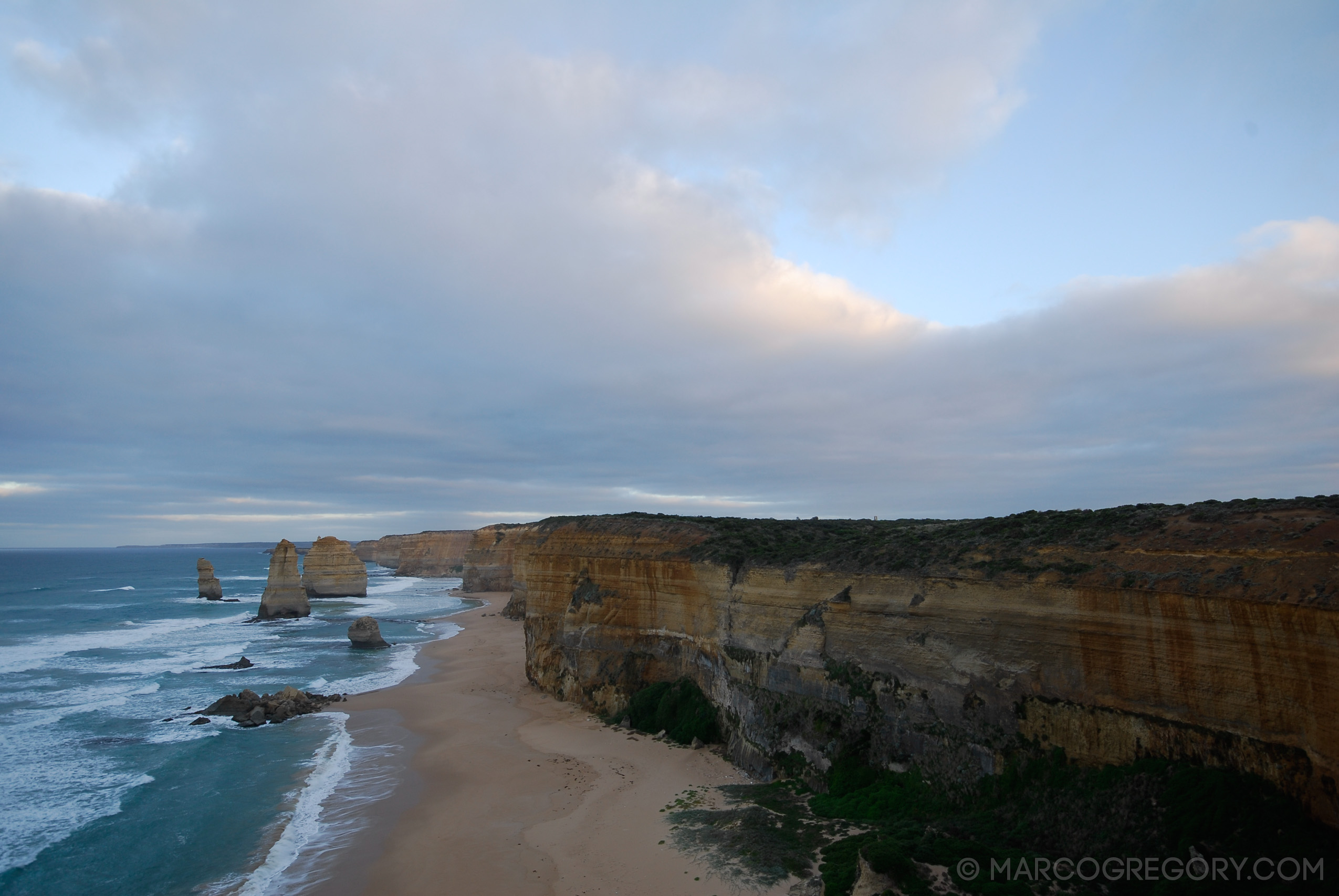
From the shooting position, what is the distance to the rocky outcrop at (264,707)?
26.1 meters

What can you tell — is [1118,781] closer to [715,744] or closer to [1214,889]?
[1214,889]

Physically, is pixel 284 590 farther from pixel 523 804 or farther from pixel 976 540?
pixel 976 540

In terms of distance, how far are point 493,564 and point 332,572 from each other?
18.8m

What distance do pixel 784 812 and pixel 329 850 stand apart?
1061 cm

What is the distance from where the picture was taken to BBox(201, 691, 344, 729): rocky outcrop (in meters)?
26.1

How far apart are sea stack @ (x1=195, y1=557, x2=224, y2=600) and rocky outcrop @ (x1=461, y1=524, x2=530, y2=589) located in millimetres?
28107

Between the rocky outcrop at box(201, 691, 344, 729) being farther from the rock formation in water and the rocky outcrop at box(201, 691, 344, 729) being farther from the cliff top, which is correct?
the cliff top

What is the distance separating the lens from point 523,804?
1739 cm

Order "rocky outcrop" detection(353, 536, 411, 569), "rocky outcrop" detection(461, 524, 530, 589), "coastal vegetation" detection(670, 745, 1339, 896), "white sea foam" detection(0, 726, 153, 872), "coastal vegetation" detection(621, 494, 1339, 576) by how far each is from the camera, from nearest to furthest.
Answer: "coastal vegetation" detection(670, 745, 1339, 896) < "coastal vegetation" detection(621, 494, 1339, 576) < "white sea foam" detection(0, 726, 153, 872) < "rocky outcrop" detection(461, 524, 530, 589) < "rocky outcrop" detection(353, 536, 411, 569)

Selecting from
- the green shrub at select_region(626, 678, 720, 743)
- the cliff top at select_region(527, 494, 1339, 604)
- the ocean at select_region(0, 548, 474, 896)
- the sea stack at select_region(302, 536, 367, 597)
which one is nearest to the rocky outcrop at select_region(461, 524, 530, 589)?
the sea stack at select_region(302, 536, 367, 597)

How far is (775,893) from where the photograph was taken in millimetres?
11375

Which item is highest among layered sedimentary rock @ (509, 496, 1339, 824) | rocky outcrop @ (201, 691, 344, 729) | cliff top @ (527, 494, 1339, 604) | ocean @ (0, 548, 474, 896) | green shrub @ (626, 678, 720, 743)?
cliff top @ (527, 494, 1339, 604)

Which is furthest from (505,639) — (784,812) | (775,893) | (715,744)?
(775,893)

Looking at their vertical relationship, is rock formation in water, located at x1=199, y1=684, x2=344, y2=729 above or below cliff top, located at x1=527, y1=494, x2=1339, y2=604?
below
